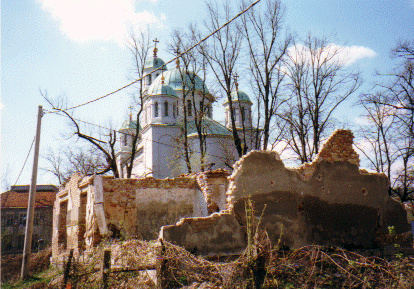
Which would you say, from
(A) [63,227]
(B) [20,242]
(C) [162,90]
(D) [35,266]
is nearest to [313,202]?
(A) [63,227]

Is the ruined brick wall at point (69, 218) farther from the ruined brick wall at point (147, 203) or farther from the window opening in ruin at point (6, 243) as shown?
the window opening in ruin at point (6, 243)

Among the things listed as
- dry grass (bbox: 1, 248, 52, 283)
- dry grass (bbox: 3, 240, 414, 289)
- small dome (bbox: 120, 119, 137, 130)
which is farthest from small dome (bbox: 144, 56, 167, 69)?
dry grass (bbox: 3, 240, 414, 289)

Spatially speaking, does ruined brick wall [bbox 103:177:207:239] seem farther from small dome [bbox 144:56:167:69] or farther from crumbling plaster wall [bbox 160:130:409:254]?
small dome [bbox 144:56:167:69]

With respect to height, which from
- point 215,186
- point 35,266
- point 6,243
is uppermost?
point 215,186

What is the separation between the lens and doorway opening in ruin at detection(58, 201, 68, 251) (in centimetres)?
1471

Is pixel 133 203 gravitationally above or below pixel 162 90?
below

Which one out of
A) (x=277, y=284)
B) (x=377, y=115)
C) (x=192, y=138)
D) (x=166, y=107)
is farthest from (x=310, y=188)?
(x=166, y=107)

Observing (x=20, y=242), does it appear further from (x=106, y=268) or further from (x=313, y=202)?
(x=313, y=202)

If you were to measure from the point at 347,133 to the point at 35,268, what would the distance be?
13011 mm

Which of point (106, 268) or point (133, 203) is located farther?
point (133, 203)

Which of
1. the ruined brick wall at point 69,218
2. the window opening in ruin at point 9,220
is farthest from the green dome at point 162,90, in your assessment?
the ruined brick wall at point 69,218

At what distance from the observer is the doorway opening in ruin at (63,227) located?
14709 mm

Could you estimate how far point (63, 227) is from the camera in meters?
15.0

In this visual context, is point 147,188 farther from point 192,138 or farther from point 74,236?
point 192,138
